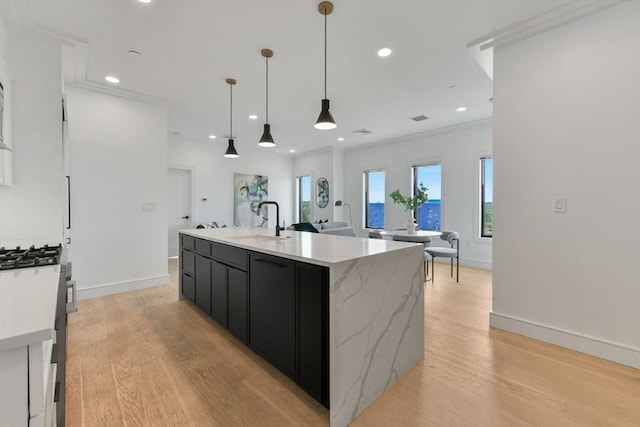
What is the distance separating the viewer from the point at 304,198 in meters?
8.98

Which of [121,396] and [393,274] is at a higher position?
[393,274]

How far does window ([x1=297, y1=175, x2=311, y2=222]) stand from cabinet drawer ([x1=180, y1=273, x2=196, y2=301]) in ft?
17.6

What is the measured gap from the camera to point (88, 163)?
11.9 feet

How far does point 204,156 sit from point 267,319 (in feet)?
19.5

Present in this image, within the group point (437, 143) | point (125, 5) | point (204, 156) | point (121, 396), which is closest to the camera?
point (121, 396)

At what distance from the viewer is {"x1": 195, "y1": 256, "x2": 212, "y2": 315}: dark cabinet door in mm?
2873

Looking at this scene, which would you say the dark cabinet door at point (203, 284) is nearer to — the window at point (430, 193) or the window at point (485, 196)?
the window at point (430, 193)

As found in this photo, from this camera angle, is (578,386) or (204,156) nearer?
(578,386)

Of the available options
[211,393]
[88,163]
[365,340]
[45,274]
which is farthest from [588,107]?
[88,163]

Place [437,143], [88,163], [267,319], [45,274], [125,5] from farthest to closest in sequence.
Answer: [437,143]
[88,163]
[125,5]
[267,319]
[45,274]

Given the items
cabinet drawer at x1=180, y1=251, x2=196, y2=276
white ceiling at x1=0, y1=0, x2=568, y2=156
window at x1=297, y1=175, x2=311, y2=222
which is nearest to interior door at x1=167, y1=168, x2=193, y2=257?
white ceiling at x1=0, y1=0, x2=568, y2=156

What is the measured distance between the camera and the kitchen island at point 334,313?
156cm

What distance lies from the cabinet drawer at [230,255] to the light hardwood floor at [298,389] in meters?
0.71

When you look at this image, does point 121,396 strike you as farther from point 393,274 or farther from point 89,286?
point 89,286
